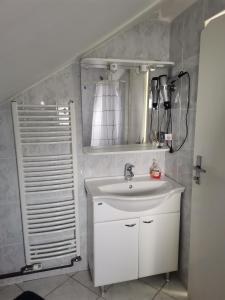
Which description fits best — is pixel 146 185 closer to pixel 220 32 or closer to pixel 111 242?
pixel 111 242

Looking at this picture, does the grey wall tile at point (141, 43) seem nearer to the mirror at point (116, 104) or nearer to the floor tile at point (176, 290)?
the mirror at point (116, 104)

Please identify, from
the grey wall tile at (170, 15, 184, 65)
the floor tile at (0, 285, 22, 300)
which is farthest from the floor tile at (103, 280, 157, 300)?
the grey wall tile at (170, 15, 184, 65)

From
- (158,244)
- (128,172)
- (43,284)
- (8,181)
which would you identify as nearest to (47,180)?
(8,181)

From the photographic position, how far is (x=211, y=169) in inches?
61.3

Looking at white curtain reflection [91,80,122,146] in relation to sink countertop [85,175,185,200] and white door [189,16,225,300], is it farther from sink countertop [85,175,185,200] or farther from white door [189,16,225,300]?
white door [189,16,225,300]

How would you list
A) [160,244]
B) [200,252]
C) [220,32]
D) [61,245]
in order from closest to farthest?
[220,32]
[200,252]
[160,244]
[61,245]

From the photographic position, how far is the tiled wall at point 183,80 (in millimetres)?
1712

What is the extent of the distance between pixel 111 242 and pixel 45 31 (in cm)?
161

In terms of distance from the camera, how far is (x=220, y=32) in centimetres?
142

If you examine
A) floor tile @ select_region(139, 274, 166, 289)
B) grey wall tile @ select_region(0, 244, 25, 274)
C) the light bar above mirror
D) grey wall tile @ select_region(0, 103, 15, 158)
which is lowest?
floor tile @ select_region(139, 274, 166, 289)

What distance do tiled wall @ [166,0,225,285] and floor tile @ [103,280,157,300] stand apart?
36cm

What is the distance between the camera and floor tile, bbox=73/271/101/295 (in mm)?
A: 2005

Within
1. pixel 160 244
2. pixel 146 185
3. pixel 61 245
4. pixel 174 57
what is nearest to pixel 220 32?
pixel 174 57

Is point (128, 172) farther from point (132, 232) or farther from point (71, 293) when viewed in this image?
point (71, 293)
